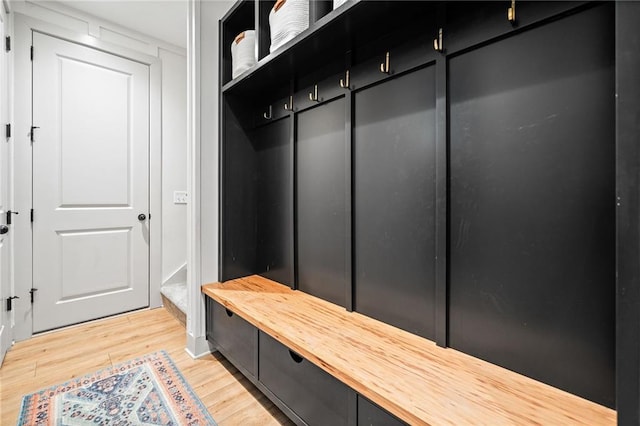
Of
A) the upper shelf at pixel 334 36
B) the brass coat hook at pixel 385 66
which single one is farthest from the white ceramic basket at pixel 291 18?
the brass coat hook at pixel 385 66

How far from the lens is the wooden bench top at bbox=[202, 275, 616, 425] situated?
73 cm

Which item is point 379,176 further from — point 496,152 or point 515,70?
point 515,70

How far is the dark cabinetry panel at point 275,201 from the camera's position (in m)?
1.79

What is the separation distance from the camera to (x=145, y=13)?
7.69 ft

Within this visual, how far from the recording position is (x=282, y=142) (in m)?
1.83

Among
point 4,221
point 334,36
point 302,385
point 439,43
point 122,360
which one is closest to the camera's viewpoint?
point 439,43

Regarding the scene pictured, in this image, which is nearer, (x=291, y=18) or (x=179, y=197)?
(x=291, y=18)

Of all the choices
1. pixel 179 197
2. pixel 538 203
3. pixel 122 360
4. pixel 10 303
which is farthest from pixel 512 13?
pixel 10 303

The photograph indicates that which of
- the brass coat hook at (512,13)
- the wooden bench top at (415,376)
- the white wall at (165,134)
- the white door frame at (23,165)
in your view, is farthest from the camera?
the white wall at (165,134)

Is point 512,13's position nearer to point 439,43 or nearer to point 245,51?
point 439,43

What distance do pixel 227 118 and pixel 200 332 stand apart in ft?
4.68

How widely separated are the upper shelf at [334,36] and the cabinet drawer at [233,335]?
137 cm

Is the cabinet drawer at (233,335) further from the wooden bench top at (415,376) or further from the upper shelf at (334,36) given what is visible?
the upper shelf at (334,36)

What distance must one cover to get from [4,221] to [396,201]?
8.31ft
